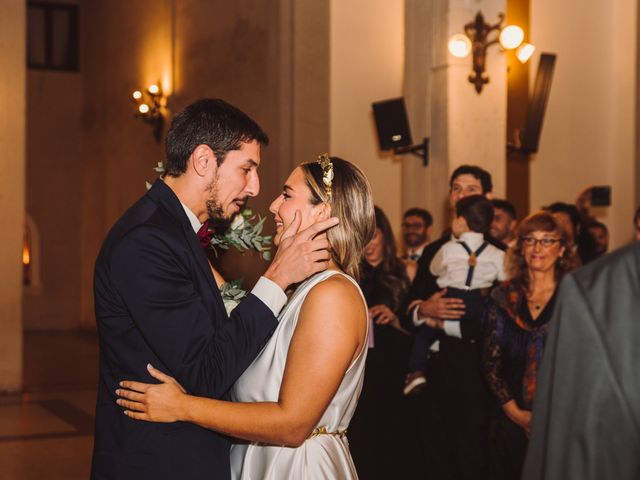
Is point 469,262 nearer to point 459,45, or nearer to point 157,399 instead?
point 157,399

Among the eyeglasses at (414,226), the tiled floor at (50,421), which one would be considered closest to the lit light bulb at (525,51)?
the eyeglasses at (414,226)

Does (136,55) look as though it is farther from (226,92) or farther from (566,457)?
(566,457)

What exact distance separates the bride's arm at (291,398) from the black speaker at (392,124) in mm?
6654

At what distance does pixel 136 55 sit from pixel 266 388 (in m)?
13.9

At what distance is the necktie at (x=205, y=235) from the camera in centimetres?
263

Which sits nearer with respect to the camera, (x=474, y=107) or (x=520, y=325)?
(x=520, y=325)

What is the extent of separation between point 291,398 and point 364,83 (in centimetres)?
824

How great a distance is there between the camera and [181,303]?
7.11 feet

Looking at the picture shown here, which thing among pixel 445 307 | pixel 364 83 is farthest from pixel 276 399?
pixel 364 83

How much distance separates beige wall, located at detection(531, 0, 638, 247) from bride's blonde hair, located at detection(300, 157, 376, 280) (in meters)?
8.43

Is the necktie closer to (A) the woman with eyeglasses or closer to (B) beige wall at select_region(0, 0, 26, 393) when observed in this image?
(A) the woman with eyeglasses

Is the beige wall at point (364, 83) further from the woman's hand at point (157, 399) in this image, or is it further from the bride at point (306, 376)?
the woman's hand at point (157, 399)

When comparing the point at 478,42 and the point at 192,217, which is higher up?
the point at 478,42

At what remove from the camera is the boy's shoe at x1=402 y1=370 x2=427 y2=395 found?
5031 mm
